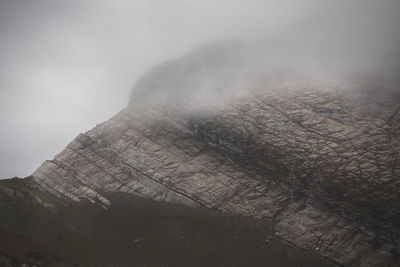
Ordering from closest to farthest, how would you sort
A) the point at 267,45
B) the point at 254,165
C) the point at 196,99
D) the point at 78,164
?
the point at 254,165 < the point at 78,164 < the point at 196,99 < the point at 267,45

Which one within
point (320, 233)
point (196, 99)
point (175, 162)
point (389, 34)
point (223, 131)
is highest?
point (389, 34)

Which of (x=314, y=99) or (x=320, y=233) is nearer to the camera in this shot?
(x=320, y=233)

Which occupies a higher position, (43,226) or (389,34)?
(389,34)

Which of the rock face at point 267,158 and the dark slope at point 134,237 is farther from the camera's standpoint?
the rock face at point 267,158

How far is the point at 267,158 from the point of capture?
9375 centimetres

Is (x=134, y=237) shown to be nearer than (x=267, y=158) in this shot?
Yes

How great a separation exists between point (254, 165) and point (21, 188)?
82958 mm

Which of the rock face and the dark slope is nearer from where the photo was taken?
the dark slope

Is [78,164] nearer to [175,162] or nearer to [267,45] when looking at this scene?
[175,162]

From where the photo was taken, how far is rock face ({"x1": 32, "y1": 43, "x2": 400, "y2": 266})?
239ft

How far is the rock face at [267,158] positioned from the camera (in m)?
72.9

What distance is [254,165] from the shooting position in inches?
3725

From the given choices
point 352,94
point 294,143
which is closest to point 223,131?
point 294,143

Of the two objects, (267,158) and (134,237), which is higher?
(267,158)
